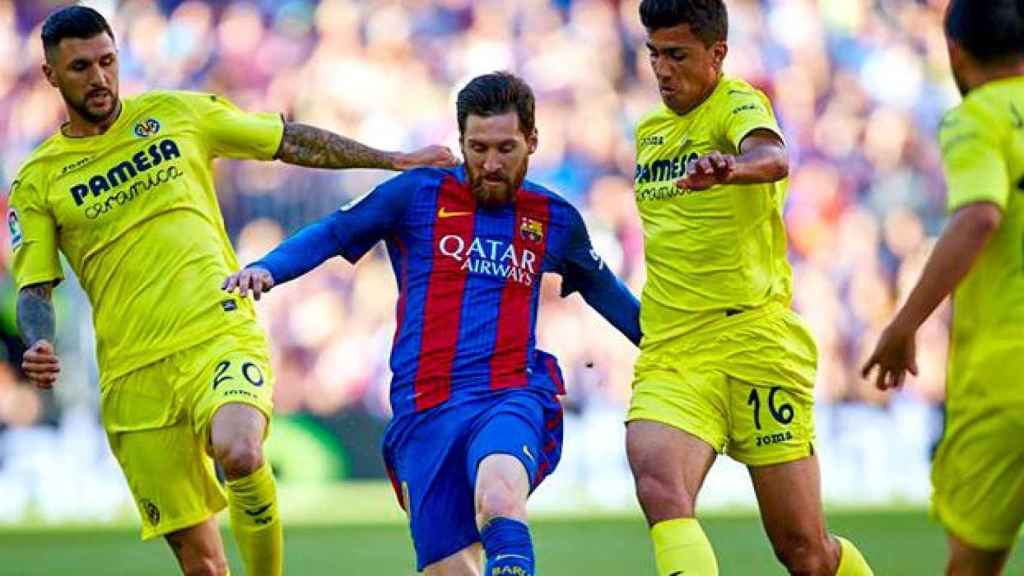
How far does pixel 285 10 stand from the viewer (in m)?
18.1

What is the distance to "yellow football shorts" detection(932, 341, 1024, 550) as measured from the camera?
18.4ft

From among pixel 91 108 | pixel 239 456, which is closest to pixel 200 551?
pixel 239 456

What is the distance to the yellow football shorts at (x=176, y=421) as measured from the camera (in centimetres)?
827

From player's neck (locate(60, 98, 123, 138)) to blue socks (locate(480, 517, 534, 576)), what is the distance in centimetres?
287

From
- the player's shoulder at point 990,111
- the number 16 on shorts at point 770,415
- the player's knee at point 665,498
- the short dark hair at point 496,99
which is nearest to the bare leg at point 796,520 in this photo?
the number 16 on shorts at point 770,415

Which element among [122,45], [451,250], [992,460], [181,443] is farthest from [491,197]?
[122,45]

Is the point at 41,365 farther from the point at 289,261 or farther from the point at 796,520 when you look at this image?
the point at 796,520

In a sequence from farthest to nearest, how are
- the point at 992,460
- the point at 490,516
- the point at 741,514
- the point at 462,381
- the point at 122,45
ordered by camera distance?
the point at 122,45 → the point at 741,514 → the point at 462,381 → the point at 490,516 → the point at 992,460

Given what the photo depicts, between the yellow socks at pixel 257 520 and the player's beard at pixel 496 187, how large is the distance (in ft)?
4.99

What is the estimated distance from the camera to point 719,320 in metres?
7.71

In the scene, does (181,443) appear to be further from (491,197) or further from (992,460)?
(992,460)

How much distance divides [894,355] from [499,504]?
1835mm

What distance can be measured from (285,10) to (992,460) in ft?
43.7

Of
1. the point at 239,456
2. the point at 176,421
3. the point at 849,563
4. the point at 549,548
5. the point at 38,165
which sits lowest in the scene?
the point at 549,548
